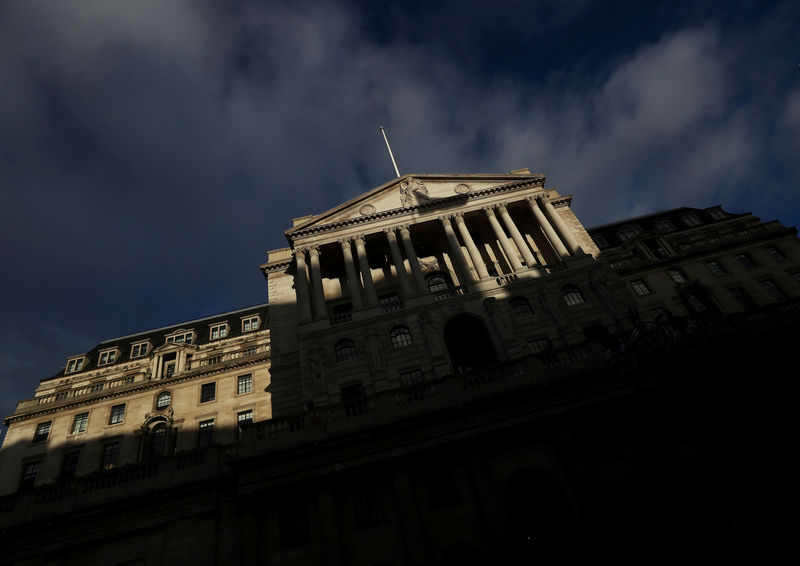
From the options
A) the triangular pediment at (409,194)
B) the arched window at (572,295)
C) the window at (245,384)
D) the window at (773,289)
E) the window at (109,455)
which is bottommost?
the window at (773,289)

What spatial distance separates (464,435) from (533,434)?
3.73 meters

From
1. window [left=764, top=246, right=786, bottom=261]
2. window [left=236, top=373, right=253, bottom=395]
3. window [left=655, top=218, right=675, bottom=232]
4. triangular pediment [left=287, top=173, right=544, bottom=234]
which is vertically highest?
triangular pediment [left=287, top=173, right=544, bottom=234]

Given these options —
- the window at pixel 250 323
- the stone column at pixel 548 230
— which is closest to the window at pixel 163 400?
the window at pixel 250 323

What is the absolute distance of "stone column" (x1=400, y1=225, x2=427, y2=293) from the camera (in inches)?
1176

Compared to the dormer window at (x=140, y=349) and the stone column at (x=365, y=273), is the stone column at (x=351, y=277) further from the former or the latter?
the dormer window at (x=140, y=349)

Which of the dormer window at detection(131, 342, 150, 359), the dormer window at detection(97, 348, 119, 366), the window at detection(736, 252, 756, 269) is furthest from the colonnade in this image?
the dormer window at detection(97, 348, 119, 366)

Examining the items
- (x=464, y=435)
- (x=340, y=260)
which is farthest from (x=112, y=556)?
(x=340, y=260)

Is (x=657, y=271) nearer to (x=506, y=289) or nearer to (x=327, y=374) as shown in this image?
(x=506, y=289)

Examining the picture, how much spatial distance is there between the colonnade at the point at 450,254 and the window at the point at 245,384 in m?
16.0

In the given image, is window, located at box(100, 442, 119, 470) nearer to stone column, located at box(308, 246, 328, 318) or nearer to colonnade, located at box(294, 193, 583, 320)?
colonnade, located at box(294, 193, 583, 320)

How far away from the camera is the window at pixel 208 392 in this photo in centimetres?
4109

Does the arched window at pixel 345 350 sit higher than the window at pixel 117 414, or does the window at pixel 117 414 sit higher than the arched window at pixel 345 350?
the window at pixel 117 414

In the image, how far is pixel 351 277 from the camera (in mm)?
30828

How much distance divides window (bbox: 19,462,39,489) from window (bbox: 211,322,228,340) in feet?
62.6
